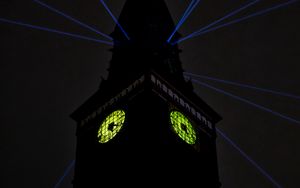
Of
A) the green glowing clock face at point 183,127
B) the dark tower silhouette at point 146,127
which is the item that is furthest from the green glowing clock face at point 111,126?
the green glowing clock face at point 183,127

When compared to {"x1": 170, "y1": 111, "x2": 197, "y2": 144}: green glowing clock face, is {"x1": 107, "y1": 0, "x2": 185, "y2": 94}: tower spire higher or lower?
higher

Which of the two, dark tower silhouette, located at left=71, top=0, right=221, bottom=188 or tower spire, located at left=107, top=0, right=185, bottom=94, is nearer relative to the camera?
dark tower silhouette, located at left=71, top=0, right=221, bottom=188

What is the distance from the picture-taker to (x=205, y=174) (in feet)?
134

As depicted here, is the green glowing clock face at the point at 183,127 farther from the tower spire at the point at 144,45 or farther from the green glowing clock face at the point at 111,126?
the green glowing clock face at the point at 111,126

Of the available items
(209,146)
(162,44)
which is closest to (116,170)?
(209,146)

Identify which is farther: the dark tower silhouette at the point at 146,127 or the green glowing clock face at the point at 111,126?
the green glowing clock face at the point at 111,126

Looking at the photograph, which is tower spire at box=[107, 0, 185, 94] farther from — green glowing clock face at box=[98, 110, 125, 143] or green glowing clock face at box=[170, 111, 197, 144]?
green glowing clock face at box=[170, 111, 197, 144]

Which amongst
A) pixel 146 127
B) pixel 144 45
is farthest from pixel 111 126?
pixel 144 45

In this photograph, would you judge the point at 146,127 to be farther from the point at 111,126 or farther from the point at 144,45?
the point at 144,45

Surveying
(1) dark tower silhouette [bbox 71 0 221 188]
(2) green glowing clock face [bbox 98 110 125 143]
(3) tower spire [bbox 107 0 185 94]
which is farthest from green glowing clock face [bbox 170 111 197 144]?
(2) green glowing clock face [bbox 98 110 125 143]

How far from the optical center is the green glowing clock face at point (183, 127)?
40438 mm

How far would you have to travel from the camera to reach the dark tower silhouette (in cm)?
3847

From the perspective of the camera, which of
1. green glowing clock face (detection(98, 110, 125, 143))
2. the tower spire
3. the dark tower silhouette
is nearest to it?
the dark tower silhouette

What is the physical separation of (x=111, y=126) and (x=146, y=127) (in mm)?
2762
